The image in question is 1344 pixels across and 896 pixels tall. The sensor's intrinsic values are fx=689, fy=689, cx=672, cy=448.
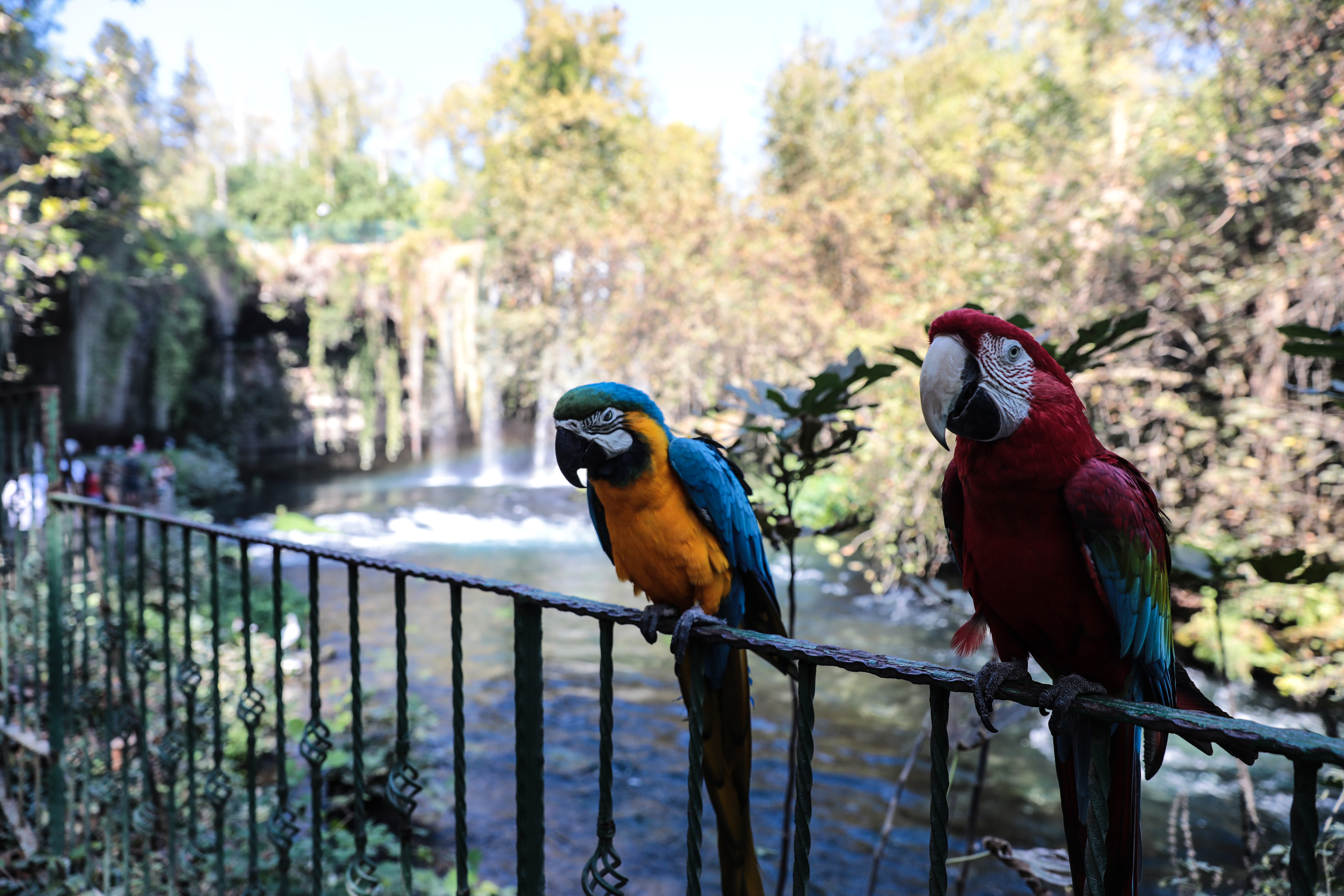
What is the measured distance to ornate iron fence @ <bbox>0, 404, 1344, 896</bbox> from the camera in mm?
721

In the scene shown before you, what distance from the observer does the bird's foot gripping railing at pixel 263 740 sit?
730 mm

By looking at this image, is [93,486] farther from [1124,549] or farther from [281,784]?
[1124,549]

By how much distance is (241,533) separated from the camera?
1.51m

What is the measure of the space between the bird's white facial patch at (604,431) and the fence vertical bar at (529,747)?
15.2 inches

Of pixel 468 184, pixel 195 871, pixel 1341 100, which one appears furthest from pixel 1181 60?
pixel 468 184

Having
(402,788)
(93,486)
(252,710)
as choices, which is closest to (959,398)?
(402,788)

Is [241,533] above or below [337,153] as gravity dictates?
below

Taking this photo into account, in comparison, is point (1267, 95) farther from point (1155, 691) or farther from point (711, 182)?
point (711, 182)

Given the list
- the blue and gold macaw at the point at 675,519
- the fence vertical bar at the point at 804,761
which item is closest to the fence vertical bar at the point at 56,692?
the blue and gold macaw at the point at 675,519

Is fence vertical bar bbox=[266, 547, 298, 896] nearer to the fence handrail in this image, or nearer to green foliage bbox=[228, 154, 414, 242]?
the fence handrail

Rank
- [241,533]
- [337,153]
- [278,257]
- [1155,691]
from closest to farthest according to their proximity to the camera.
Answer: [1155,691], [241,533], [278,257], [337,153]

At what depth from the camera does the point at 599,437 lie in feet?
4.59

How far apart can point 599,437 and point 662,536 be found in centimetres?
24

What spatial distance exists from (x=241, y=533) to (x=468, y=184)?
17.8 m
